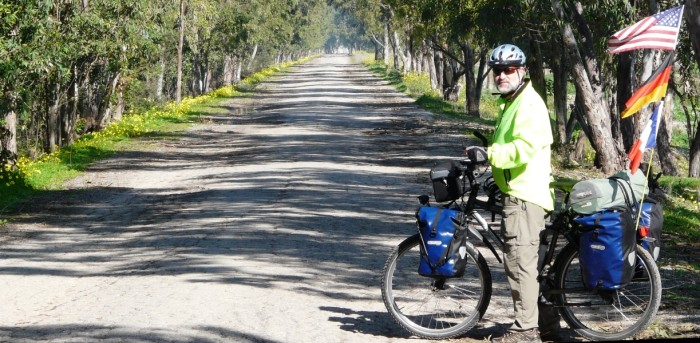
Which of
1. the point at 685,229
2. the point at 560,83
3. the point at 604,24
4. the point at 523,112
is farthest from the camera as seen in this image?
the point at 560,83

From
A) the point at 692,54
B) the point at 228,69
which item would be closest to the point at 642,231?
the point at 692,54

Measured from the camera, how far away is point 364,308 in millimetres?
8016

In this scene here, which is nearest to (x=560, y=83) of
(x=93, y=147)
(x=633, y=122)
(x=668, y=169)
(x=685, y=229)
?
(x=668, y=169)

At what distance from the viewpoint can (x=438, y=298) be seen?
731 centimetres

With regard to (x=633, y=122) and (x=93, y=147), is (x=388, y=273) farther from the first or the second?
(x=93, y=147)

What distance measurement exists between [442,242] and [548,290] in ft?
2.58

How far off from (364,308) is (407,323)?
1037mm

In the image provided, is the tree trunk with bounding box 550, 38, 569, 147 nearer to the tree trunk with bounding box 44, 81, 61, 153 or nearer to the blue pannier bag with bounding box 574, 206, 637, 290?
the tree trunk with bounding box 44, 81, 61, 153

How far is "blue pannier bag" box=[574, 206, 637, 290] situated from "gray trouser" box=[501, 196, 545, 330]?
0.29m

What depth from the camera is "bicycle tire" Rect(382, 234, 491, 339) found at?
22.8ft

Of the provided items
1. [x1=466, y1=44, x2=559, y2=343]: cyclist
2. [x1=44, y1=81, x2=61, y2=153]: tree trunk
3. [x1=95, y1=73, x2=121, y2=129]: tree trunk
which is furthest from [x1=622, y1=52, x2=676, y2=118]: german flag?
[x1=95, y1=73, x2=121, y2=129]: tree trunk

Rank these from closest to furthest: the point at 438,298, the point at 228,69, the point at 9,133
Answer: the point at 438,298 → the point at 9,133 → the point at 228,69

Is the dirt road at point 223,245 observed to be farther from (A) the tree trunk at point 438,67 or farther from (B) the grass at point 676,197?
(A) the tree trunk at point 438,67

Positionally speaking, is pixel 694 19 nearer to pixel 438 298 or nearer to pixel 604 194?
pixel 604 194
